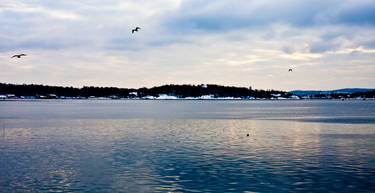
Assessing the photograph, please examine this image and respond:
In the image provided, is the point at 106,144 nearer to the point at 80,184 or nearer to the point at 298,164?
the point at 80,184

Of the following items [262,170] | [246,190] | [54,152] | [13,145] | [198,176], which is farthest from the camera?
[13,145]

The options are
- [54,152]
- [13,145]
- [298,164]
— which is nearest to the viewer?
[298,164]

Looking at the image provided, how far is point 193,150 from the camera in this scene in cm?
3094

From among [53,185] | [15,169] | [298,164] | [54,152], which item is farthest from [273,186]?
[54,152]

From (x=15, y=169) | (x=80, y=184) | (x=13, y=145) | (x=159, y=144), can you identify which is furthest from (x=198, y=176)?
(x=13, y=145)

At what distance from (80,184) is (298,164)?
14.0 metres

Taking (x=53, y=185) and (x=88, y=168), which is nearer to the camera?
(x=53, y=185)

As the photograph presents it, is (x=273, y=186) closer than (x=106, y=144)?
Yes

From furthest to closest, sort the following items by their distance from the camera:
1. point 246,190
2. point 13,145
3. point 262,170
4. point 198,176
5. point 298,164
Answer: point 13,145, point 298,164, point 262,170, point 198,176, point 246,190

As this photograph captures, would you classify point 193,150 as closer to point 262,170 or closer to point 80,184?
point 262,170

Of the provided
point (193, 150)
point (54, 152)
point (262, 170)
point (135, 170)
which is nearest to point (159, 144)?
point (193, 150)

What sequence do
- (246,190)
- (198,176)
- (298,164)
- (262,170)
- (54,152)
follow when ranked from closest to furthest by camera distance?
(246,190), (198,176), (262,170), (298,164), (54,152)

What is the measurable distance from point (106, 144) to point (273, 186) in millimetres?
19439

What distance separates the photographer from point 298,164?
24922mm
